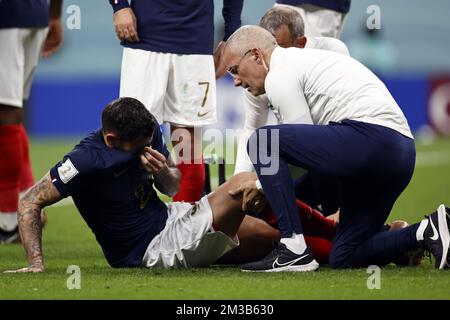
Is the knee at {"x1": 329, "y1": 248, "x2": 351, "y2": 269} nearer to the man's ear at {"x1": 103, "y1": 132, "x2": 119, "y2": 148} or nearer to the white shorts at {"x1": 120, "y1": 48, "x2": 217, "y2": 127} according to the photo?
the man's ear at {"x1": 103, "y1": 132, "x2": 119, "y2": 148}

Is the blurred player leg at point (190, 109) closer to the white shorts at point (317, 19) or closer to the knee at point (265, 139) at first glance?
the white shorts at point (317, 19)

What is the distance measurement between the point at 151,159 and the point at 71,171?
0.38m

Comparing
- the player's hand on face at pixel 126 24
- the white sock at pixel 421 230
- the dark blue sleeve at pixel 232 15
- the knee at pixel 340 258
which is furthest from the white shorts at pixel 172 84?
the white sock at pixel 421 230

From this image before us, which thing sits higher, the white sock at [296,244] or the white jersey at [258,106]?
the white jersey at [258,106]

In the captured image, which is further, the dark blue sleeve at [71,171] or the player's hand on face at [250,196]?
the player's hand on face at [250,196]

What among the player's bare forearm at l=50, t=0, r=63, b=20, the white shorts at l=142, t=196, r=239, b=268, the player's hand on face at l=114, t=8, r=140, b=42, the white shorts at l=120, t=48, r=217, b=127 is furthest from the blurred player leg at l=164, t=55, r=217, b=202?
the player's bare forearm at l=50, t=0, r=63, b=20

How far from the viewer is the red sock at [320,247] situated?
5617 millimetres

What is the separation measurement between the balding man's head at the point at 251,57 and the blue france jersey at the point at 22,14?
7.40 ft

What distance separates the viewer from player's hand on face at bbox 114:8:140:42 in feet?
20.7

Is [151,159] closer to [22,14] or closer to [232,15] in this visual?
[232,15]

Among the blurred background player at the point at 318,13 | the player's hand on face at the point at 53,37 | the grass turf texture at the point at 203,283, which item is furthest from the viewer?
the player's hand on face at the point at 53,37

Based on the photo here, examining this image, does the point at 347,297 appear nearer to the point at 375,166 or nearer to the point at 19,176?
the point at 375,166

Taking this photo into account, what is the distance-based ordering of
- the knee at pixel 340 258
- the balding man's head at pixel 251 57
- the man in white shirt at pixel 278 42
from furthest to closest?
the man in white shirt at pixel 278 42
the knee at pixel 340 258
the balding man's head at pixel 251 57
